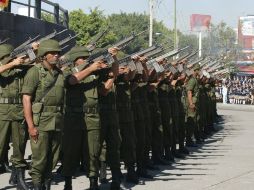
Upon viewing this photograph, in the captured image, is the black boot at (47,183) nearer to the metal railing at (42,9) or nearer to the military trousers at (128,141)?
the military trousers at (128,141)

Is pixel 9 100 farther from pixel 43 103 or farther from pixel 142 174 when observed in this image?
pixel 142 174

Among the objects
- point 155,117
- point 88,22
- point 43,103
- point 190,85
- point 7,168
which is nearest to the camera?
point 43,103

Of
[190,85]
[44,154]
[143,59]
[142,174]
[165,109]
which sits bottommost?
[142,174]

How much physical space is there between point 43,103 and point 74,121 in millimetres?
694

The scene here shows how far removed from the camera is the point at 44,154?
7.67 meters

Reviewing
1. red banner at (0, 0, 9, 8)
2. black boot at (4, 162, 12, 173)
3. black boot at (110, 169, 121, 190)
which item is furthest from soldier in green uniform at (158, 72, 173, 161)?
red banner at (0, 0, 9, 8)

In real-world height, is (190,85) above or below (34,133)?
above

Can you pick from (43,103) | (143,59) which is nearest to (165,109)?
(143,59)

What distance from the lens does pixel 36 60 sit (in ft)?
26.5

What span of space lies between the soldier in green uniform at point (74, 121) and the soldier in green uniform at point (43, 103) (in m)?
0.47

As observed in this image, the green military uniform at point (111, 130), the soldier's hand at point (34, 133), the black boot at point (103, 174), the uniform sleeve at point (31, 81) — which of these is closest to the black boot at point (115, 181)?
the green military uniform at point (111, 130)

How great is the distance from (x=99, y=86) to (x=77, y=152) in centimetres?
81

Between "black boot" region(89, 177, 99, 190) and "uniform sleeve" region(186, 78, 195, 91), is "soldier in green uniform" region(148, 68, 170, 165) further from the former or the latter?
"uniform sleeve" region(186, 78, 195, 91)

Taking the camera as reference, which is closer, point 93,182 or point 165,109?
point 93,182
